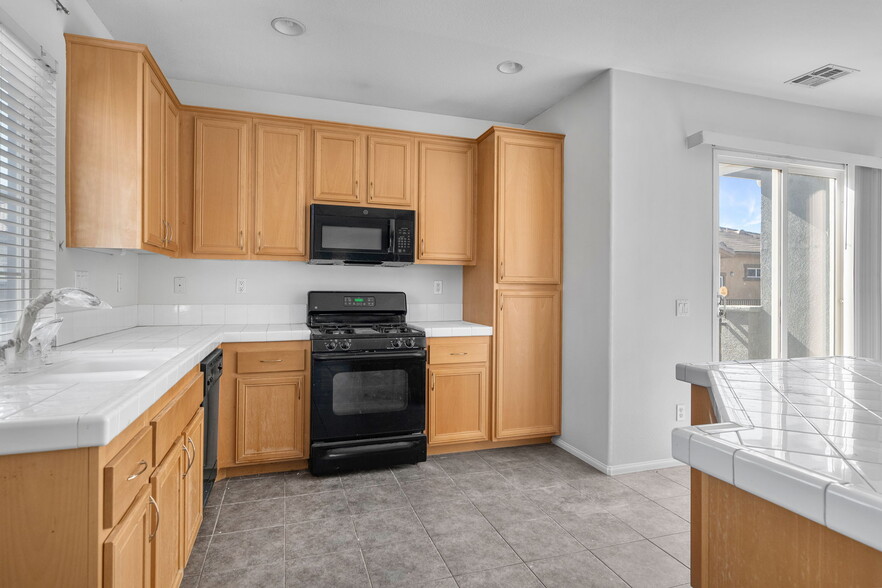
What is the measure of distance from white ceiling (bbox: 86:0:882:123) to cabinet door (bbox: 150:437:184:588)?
2.11 metres

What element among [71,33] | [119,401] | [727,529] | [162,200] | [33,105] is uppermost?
[71,33]

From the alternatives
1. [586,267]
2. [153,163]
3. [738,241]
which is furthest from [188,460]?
[738,241]

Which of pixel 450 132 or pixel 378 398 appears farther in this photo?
pixel 450 132

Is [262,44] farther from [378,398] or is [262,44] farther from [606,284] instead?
[606,284]

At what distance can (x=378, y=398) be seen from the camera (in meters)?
3.07

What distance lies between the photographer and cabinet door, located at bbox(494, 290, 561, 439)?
3.38 metres

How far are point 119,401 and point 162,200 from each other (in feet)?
5.91

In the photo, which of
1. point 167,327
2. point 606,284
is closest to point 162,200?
point 167,327

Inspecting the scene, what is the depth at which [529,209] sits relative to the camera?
11.2ft

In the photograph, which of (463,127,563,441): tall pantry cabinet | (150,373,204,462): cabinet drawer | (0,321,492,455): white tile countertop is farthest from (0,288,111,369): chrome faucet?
(463,127,563,441): tall pantry cabinet

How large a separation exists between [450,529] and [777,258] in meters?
2.98

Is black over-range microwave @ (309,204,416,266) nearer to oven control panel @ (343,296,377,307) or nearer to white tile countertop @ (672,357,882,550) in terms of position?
oven control panel @ (343,296,377,307)

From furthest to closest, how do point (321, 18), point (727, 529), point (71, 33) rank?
point (321, 18) → point (71, 33) → point (727, 529)

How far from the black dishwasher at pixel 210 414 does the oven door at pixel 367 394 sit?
0.56 meters
